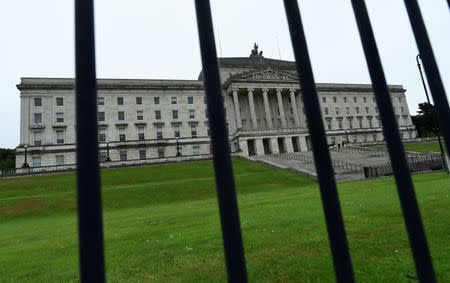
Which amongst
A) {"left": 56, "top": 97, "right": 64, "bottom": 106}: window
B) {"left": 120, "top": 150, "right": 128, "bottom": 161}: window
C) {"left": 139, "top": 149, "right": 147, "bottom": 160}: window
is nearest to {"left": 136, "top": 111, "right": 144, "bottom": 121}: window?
{"left": 139, "top": 149, "right": 147, "bottom": 160}: window

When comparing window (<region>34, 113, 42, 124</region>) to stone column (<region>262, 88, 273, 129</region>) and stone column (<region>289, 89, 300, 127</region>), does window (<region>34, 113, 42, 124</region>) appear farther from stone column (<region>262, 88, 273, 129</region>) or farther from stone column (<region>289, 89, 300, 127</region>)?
stone column (<region>289, 89, 300, 127</region>)

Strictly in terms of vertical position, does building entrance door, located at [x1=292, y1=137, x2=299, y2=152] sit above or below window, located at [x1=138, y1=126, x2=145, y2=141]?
below

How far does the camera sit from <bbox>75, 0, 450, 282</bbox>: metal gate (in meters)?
1.09

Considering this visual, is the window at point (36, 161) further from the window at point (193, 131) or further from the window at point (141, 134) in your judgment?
the window at point (193, 131)

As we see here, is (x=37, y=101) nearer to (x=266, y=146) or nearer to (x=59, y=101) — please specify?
(x=59, y=101)

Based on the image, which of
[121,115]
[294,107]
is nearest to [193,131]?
[121,115]

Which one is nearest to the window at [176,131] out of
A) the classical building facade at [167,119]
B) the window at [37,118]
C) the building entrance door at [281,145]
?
the classical building facade at [167,119]

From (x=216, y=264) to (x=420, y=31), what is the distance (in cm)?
444

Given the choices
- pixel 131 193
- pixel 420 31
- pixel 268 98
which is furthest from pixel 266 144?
pixel 420 31

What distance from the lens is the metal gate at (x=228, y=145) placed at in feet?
3.56

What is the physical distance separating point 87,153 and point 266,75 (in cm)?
7127

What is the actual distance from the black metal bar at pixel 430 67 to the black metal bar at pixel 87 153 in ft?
4.75

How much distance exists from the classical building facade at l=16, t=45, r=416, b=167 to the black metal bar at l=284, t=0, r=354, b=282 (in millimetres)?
56983

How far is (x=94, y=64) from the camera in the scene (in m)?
1.19
